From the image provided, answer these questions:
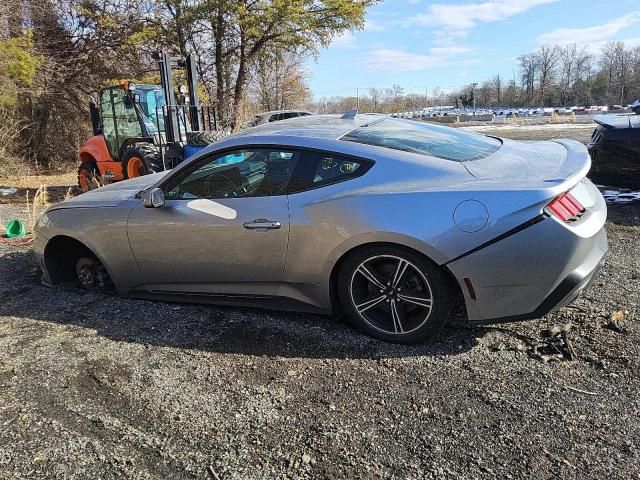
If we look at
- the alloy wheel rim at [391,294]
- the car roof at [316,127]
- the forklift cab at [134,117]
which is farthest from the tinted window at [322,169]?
the forklift cab at [134,117]

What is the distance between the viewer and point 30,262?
585cm

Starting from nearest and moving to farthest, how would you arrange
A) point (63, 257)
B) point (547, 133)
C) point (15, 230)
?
point (63, 257)
point (15, 230)
point (547, 133)

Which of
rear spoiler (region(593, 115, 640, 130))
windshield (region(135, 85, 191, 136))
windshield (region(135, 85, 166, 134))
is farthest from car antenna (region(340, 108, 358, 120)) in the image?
windshield (region(135, 85, 166, 134))

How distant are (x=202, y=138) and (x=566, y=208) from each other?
326 inches

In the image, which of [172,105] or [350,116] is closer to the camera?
[350,116]

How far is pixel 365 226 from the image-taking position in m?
3.24

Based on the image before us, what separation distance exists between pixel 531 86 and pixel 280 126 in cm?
8352

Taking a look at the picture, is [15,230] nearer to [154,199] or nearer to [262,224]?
[154,199]

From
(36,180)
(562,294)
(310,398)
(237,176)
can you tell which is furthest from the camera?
(36,180)

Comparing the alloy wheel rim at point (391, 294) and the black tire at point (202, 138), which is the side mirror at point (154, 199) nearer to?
the alloy wheel rim at point (391, 294)

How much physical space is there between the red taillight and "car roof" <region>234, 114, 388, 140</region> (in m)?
1.52

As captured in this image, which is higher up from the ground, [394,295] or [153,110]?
[153,110]

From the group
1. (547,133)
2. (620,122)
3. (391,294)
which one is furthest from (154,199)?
(547,133)

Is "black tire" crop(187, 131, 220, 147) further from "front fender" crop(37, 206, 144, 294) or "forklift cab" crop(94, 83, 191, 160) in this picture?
"front fender" crop(37, 206, 144, 294)
